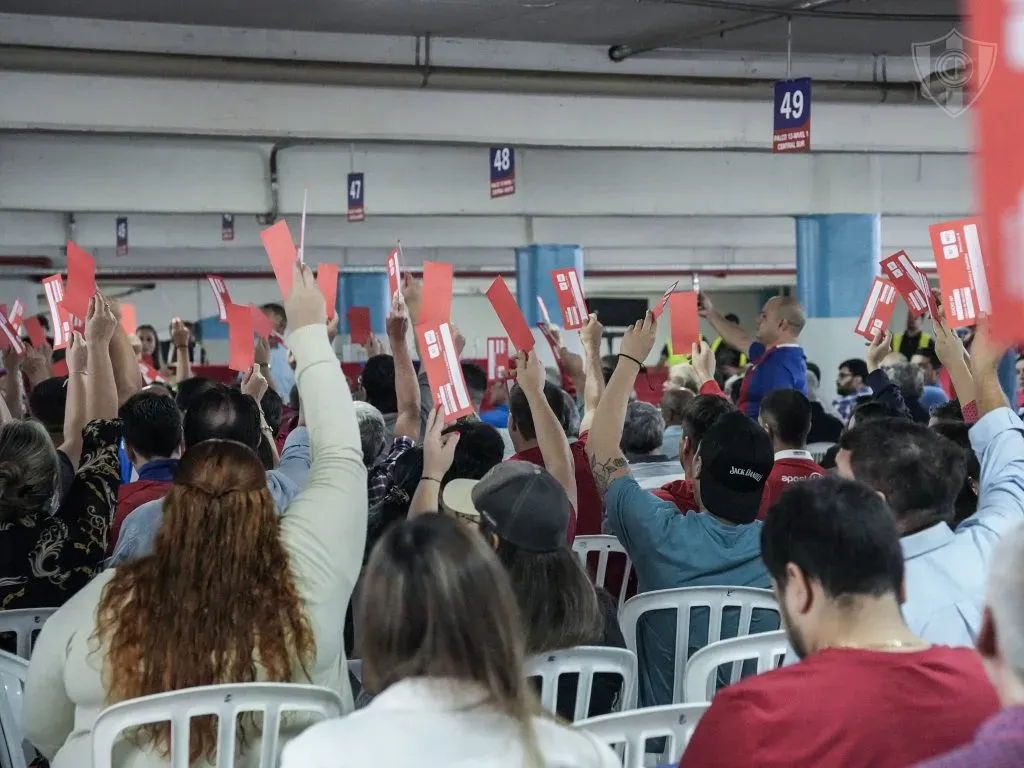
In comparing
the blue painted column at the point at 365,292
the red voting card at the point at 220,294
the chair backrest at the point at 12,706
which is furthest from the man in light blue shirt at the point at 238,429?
the blue painted column at the point at 365,292

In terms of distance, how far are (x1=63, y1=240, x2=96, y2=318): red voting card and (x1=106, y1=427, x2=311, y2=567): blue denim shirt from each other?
1.00 m

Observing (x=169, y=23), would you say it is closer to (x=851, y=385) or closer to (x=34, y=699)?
(x=851, y=385)

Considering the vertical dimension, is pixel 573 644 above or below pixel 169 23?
below

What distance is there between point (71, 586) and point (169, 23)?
619cm

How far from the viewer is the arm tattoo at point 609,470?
3076mm

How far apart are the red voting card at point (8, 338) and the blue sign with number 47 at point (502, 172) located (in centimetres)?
567

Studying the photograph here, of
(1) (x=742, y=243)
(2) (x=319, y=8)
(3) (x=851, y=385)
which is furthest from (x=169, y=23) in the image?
(1) (x=742, y=243)

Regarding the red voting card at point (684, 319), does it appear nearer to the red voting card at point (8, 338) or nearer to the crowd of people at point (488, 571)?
the crowd of people at point (488, 571)

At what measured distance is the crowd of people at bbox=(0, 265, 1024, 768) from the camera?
154cm

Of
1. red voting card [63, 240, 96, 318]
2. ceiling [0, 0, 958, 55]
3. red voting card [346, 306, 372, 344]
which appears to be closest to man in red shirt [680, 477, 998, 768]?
red voting card [63, 240, 96, 318]

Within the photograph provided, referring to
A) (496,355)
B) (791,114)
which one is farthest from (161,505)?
(496,355)

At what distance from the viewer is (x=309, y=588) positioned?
2.07 metres

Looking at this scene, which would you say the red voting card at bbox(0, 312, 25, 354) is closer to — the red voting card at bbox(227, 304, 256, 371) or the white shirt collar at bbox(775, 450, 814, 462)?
the red voting card at bbox(227, 304, 256, 371)

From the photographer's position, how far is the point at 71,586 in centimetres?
289
